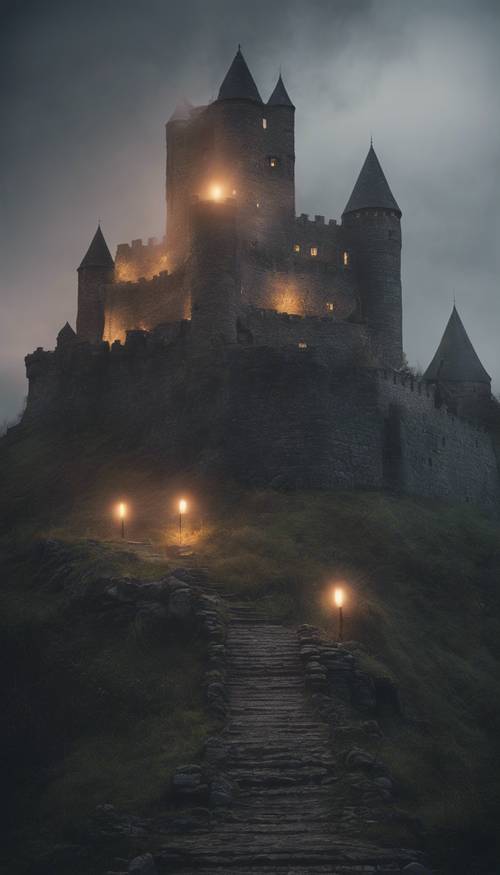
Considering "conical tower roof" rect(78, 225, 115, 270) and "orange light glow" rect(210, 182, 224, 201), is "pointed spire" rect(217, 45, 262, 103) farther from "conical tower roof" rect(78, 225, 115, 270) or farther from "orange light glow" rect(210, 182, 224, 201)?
"conical tower roof" rect(78, 225, 115, 270)

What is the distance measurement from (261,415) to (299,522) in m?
6.96

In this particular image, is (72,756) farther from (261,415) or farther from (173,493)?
(261,415)

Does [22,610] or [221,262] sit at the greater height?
[221,262]

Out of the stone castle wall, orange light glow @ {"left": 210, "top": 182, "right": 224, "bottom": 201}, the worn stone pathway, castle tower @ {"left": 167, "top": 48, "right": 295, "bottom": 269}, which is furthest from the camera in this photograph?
castle tower @ {"left": 167, "top": 48, "right": 295, "bottom": 269}


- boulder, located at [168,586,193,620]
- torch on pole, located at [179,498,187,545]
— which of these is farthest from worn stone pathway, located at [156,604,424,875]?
torch on pole, located at [179,498,187,545]

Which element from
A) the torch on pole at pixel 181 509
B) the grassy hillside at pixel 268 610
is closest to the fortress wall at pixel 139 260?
the grassy hillside at pixel 268 610

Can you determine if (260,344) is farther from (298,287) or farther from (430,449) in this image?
(298,287)

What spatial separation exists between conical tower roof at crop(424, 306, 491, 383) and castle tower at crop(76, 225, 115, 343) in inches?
836

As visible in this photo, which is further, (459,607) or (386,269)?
(386,269)

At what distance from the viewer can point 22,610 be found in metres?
36.9

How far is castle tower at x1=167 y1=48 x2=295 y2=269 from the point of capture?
2569 inches

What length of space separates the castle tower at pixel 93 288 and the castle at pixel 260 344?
0.10 m

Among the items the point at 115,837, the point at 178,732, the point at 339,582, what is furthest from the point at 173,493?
the point at 115,837

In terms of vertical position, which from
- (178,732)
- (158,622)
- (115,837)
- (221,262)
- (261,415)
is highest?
(221,262)
